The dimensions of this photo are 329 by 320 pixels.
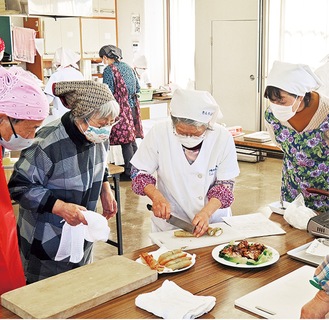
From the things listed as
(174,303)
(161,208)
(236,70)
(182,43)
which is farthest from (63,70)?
(174,303)

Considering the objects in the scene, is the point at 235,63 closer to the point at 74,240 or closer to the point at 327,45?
the point at 327,45

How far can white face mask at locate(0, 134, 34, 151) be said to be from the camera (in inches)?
81.9

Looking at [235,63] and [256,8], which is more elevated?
[256,8]

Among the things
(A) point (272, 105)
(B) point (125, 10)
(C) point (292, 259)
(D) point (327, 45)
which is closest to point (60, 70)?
(B) point (125, 10)

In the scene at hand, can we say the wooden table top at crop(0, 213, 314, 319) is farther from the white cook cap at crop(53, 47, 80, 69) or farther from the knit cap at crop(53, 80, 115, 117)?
the white cook cap at crop(53, 47, 80, 69)

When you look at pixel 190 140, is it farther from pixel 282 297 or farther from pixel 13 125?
pixel 282 297

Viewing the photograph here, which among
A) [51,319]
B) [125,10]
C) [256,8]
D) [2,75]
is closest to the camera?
[51,319]

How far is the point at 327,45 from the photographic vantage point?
23.2 feet

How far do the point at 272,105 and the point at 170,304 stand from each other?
1.29 metres

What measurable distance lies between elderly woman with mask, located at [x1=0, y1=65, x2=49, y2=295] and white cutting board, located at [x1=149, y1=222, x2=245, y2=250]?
589 mm

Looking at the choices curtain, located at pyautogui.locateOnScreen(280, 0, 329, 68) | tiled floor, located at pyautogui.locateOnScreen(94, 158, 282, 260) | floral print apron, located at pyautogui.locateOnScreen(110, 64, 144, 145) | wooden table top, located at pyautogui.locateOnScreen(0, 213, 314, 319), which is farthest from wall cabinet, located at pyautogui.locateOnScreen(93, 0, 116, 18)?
wooden table top, located at pyautogui.locateOnScreen(0, 213, 314, 319)

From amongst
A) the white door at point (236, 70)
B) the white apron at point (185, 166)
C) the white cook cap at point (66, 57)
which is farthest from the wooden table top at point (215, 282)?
the white door at point (236, 70)

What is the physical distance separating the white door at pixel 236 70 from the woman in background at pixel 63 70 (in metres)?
2.12

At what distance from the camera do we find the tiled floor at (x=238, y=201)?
4.61m
